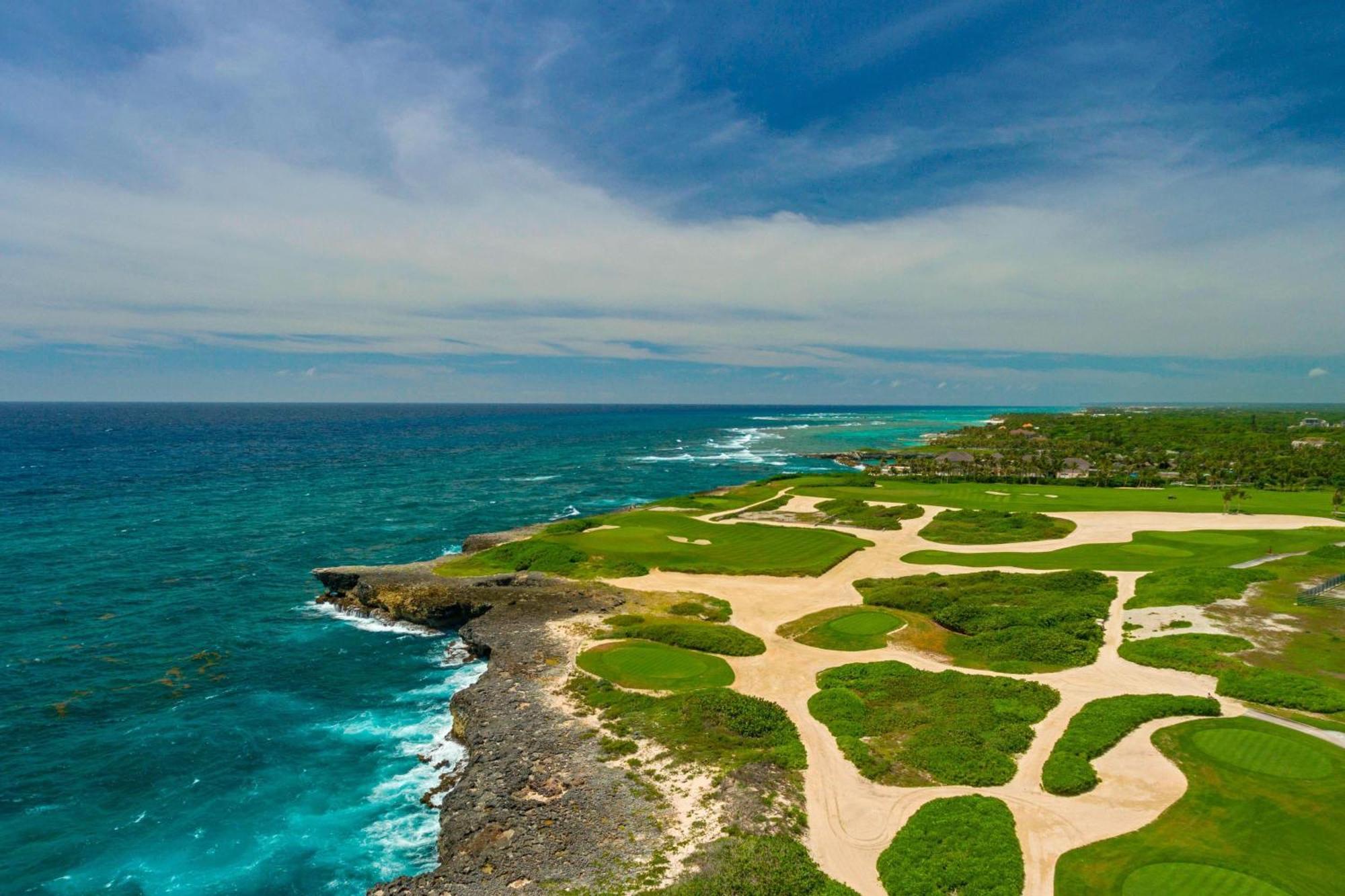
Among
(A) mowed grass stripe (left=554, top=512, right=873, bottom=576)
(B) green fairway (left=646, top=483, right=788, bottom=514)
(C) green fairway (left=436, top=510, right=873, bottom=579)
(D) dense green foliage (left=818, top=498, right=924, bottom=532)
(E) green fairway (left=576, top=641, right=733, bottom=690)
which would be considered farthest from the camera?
(B) green fairway (left=646, top=483, right=788, bottom=514)

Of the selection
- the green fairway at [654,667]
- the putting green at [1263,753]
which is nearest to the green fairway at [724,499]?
the green fairway at [654,667]

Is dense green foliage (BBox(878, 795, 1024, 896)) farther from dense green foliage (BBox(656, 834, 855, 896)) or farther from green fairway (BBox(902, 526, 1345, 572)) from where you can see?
green fairway (BBox(902, 526, 1345, 572))

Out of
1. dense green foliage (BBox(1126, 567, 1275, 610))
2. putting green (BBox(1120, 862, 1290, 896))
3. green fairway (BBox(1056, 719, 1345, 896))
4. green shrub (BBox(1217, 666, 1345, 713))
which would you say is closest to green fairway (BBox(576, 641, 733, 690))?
green fairway (BBox(1056, 719, 1345, 896))

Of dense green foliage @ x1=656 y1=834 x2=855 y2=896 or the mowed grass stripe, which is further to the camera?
the mowed grass stripe

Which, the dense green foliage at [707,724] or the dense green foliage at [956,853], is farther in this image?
the dense green foliage at [707,724]

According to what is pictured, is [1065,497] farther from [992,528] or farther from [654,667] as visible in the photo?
[654,667]

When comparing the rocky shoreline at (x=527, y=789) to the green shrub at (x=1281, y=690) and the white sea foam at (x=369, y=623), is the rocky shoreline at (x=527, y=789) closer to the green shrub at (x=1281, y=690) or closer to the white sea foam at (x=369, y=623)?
the white sea foam at (x=369, y=623)

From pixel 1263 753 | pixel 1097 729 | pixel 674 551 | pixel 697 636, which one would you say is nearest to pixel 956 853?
pixel 1097 729
